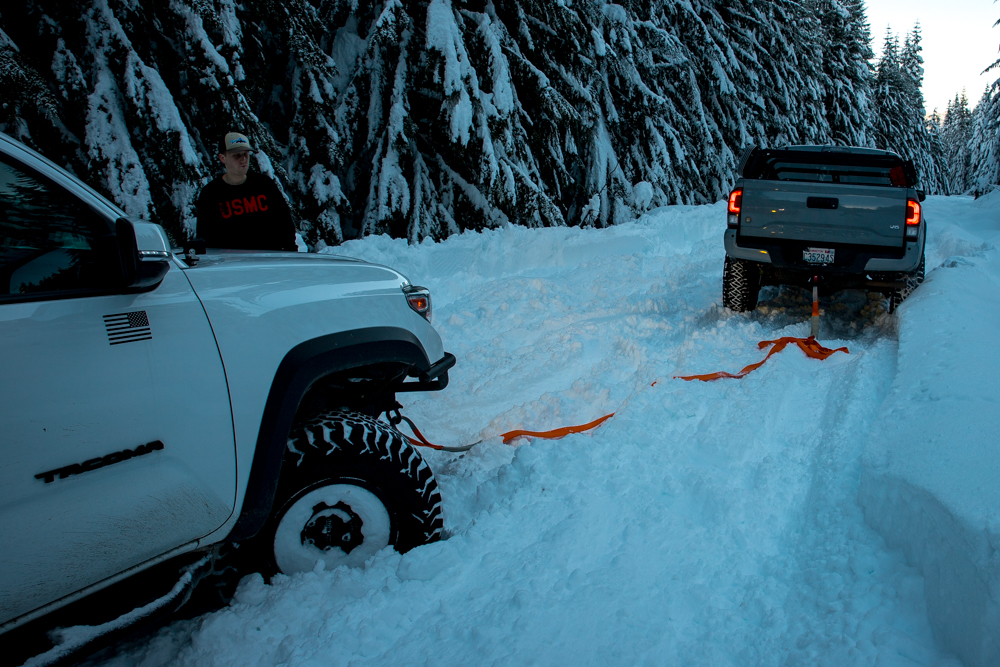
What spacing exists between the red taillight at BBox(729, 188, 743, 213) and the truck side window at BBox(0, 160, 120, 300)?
5.63 meters

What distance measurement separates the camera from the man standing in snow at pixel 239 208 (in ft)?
13.8

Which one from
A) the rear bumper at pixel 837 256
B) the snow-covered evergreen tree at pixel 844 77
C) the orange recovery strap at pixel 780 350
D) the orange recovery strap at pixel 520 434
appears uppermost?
the snow-covered evergreen tree at pixel 844 77

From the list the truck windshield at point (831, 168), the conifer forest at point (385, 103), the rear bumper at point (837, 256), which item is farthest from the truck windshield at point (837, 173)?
the conifer forest at point (385, 103)

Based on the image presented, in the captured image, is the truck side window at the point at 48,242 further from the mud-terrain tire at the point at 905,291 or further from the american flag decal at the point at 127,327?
the mud-terrain tire at the point at 905,291

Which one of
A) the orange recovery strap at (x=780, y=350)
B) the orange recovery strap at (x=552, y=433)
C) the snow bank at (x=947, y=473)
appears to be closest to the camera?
the snow bank at (x=947, y=473)

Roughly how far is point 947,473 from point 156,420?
3035 millimetres

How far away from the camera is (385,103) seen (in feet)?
30.6

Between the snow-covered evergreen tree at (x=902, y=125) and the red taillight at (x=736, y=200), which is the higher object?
the snow-covered evergreen tree at (x=902, y=125)

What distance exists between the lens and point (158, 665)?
201cm

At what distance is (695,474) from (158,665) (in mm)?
2518

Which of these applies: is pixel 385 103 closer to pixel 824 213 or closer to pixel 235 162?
pixel 235 162

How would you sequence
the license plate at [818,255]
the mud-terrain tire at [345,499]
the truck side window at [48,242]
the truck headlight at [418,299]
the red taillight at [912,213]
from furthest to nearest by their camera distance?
the license plate at [818,255] < the red taillight at [912,213] < the truck headlight at [418,299] < the mud-terrain tire at [345,499] < the truck side window at [48,242]

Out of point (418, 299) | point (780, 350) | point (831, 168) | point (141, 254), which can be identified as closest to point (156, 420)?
point (141, 254)

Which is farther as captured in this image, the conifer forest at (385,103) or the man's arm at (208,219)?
the conifer forest at (385,103)
